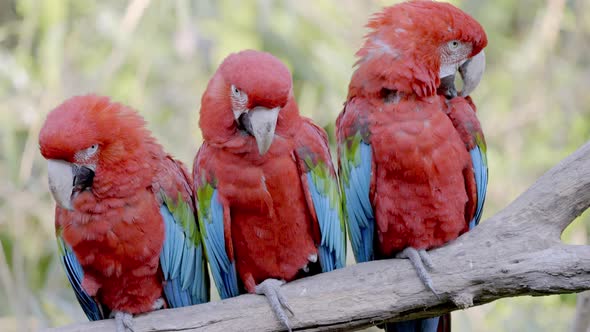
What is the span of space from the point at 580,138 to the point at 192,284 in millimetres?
4104

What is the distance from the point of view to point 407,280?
2.86m

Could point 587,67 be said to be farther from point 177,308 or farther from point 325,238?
point 177,308

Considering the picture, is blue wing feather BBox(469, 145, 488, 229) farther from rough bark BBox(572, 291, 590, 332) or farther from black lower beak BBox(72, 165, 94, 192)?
black lower beak BBox(72, 165, 94, 192)

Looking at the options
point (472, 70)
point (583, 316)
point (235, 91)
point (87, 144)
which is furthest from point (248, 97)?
point (583, 316)

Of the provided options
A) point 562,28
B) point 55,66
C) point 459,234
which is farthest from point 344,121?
point 562,28

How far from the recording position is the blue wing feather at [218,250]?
116 inches

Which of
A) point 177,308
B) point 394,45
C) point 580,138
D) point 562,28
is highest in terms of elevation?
point 394,45

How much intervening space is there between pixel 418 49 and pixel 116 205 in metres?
1.31

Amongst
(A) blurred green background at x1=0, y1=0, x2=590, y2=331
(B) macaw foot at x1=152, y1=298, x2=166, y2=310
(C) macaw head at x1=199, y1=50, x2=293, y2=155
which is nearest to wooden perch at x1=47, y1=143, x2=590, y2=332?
(B) macaw foot at x1=152, y1=298, x2=166, y2=310

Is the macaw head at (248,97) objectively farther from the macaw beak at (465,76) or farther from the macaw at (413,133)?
the macaw beak at (465,76)

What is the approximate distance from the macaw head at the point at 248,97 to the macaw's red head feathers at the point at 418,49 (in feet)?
1.31

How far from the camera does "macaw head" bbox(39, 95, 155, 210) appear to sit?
2.69 metres

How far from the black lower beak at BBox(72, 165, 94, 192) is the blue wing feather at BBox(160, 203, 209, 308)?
299 mm

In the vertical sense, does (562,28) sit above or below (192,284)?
above
